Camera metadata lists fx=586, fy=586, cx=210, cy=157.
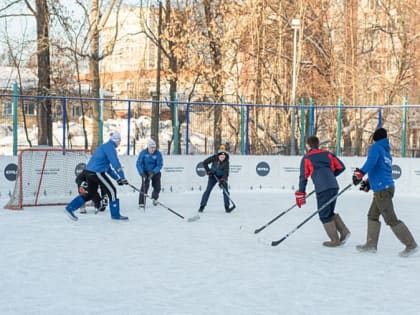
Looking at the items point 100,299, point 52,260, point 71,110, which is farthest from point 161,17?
point 100,299

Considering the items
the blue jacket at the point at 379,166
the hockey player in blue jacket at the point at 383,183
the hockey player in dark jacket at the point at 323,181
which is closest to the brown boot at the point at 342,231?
the hockey player in dark jacket at the point at 323,181

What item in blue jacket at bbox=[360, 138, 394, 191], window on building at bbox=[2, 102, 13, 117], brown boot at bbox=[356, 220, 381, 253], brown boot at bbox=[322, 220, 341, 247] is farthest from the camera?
window on building at bbox=[2, 102, 13, 117]

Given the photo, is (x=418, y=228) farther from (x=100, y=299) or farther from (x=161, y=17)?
(x=161, y=17)

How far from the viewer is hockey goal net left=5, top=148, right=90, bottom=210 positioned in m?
11.7

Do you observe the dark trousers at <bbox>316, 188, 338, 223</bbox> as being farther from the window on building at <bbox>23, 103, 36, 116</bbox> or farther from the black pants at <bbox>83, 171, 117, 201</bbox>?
the window on building at <bbox>23, 103, 36, 116</bbox>

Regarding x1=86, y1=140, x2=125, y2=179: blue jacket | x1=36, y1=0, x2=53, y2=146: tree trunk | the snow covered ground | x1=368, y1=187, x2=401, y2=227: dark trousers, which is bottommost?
the snow covered ground

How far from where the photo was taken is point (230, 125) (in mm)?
17781

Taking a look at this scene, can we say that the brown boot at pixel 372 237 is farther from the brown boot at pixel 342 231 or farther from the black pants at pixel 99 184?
the black pants at pixel 99 184

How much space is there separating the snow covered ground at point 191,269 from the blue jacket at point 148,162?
6.26 ft

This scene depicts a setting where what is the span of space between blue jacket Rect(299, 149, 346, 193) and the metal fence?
8.82 metres

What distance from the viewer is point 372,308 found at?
4.96 m

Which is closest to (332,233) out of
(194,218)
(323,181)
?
(323,181)

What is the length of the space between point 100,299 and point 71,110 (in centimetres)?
1221

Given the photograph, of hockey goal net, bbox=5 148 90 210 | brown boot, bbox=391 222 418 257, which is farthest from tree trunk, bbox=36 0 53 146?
brown boot, bbox=391 222 418 257
